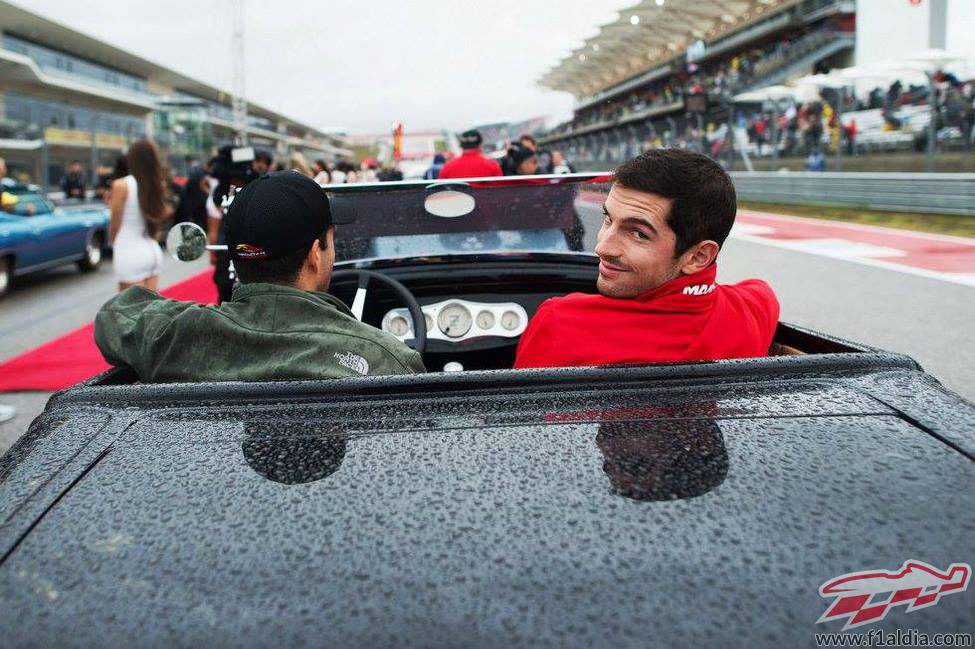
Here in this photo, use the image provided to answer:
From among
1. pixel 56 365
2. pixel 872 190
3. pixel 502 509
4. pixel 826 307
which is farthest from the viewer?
pixel 872 190

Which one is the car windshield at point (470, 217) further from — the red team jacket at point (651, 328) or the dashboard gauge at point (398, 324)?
the red team jacket at point (651, 328)

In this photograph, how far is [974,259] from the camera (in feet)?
36.9

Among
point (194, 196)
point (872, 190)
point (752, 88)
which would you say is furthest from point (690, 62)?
point (194, 196)

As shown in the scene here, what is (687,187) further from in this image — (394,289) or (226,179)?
(226,179)

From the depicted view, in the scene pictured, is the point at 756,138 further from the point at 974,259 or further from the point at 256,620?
the point at 256,620

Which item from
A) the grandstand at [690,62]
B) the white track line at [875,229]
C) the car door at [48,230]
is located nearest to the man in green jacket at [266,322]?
the car door at [48,230]

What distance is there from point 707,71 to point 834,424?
195 feet

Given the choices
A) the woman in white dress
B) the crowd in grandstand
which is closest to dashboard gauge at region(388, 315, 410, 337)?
the woman in white dress

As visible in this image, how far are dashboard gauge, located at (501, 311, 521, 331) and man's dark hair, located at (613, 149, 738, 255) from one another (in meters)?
1.60

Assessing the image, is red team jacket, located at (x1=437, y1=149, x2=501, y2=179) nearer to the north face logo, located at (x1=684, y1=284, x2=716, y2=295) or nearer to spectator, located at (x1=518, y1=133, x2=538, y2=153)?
spectator, located at (x1=518, y1=133, x2=538, y2=153)

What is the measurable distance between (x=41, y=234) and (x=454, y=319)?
401 inches

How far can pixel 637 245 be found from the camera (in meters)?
1.90

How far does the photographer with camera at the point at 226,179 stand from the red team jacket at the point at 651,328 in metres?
3.22

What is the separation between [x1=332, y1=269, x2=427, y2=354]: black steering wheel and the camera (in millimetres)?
2799
